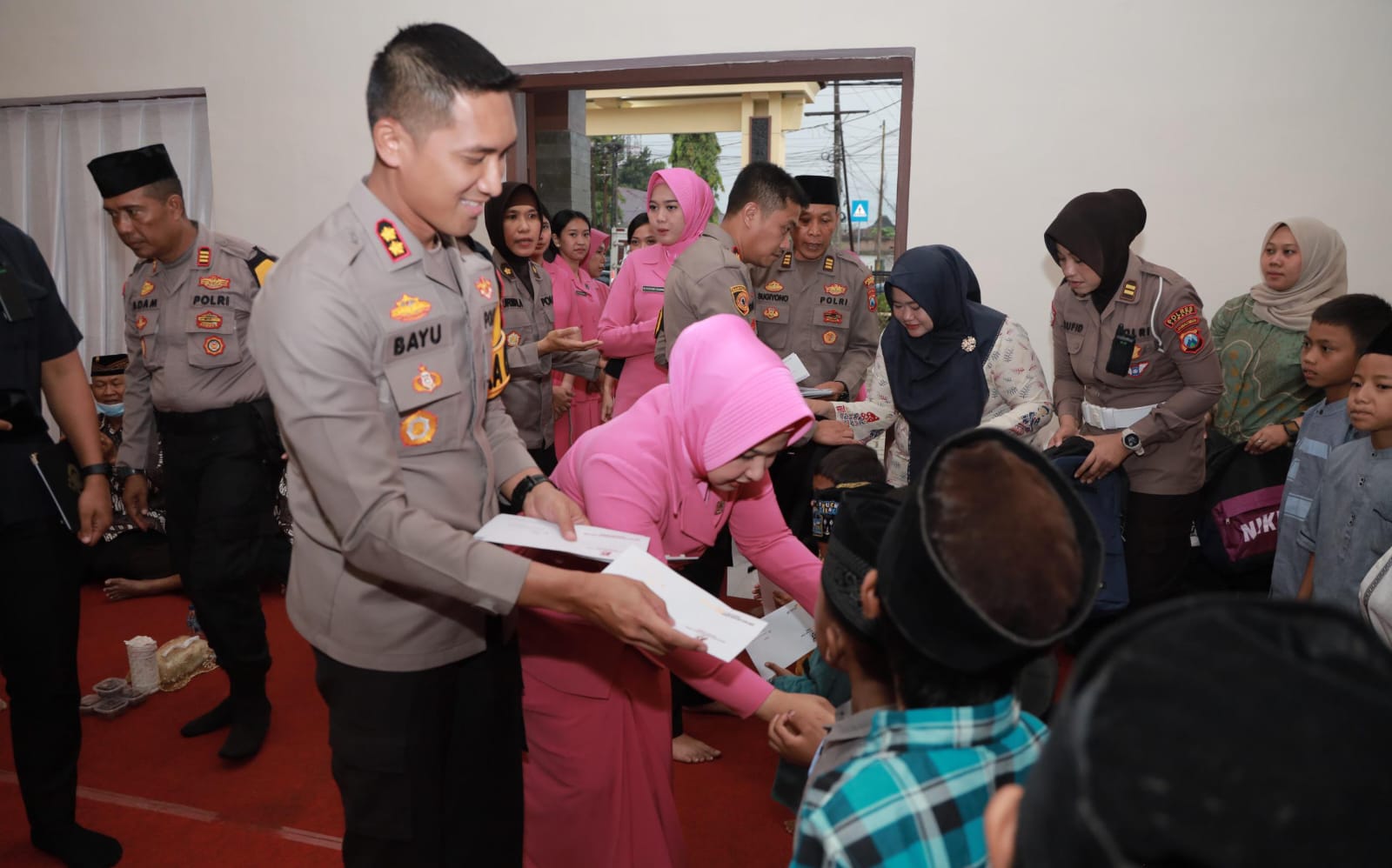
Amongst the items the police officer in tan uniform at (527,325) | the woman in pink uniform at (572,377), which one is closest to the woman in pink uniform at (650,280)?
the police officer in tan uniform at (527,325)

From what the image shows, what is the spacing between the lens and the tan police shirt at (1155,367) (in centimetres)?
273

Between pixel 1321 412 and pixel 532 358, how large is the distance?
2773 millimetres

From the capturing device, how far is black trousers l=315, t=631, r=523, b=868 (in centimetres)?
137

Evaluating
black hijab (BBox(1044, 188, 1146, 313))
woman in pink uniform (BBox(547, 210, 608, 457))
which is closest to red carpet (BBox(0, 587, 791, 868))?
woman in pink uniform (BBox(547, 210, 608, 457))

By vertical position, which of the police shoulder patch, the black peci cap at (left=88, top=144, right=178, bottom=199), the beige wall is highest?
the beige wall

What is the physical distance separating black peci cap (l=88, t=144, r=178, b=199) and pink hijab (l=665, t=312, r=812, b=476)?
197 cm

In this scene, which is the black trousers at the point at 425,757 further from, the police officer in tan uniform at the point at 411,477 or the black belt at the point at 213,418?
the black belt at the point at 213,418

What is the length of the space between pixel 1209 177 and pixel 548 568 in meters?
3.56

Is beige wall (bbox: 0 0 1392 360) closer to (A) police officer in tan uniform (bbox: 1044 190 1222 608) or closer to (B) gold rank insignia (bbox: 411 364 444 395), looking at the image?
(A) police officer in tan uniform (bbox: 1044 190 1222 608)

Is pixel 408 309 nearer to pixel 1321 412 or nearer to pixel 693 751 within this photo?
pixel 693 751

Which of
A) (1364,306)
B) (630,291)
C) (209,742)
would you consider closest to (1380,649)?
(1364,306)

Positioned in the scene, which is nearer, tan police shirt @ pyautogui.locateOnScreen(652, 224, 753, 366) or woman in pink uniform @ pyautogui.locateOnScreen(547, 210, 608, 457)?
tan police shirt @ pyautogui.locateOnScreen(652, 224, 753, 366)

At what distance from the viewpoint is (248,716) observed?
9.05 feet

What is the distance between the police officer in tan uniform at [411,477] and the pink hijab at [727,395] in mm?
276
